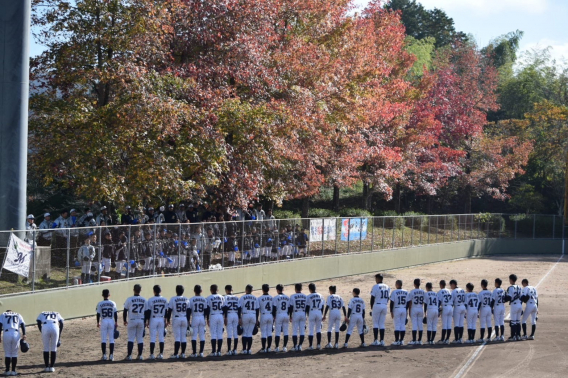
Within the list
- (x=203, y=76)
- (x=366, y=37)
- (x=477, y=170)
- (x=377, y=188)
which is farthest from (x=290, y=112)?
(x=477, y=170)

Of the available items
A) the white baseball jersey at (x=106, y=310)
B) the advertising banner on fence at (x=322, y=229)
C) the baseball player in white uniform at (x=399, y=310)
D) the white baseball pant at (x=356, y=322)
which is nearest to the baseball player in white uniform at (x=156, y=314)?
the white baseball jersey at (x=106, y=310)

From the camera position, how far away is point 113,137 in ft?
68.0

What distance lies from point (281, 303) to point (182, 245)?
23.8ft

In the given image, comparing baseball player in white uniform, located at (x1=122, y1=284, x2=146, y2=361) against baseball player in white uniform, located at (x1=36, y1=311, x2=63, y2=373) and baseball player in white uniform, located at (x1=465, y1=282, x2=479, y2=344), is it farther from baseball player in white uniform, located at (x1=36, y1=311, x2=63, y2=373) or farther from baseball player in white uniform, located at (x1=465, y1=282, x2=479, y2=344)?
baseball player in white uniform, located at (x1=465, y1=282, x2=479, y2=344)

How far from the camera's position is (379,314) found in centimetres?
1584

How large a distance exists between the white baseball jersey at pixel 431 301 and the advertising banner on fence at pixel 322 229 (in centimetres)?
1204

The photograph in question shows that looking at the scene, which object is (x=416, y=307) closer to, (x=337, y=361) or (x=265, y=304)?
(x=337, y=361)

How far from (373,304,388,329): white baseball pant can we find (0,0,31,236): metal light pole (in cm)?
980

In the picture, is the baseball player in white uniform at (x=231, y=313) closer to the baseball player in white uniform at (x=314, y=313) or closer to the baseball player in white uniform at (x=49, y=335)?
the baseball player in white uniform at (x=314, y=313)

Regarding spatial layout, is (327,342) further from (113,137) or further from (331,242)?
(331,242)

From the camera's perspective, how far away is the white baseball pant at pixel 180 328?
46.4ft

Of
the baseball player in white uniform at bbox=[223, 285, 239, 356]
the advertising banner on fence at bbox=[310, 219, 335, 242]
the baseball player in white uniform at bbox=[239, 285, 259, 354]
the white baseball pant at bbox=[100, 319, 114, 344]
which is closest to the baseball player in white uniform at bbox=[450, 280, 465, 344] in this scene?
the baseball player in white uniform at bbox=[239, 285, 259, 354]

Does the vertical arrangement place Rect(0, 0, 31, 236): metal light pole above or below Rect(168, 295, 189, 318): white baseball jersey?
above

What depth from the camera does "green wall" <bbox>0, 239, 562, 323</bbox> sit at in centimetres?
1759
